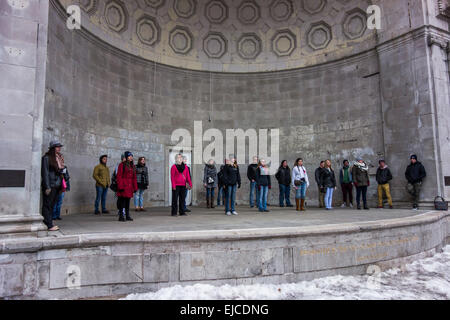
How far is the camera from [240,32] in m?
15.5

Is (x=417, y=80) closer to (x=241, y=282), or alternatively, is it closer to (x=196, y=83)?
(x=196, y=83)

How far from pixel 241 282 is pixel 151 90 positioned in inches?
411

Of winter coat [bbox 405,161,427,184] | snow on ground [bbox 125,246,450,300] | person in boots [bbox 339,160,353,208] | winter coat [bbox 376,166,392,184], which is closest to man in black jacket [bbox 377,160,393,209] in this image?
winter coat [bbox 376,166,392,184]

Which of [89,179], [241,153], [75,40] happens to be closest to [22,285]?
[89,179]

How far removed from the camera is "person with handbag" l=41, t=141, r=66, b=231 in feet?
18.8

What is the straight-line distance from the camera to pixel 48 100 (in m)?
9.24

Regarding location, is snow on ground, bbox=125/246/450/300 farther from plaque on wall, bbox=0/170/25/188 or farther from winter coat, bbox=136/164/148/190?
winter coat, bbox=136/164/148/190

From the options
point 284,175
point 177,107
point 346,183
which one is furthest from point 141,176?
point 346,183

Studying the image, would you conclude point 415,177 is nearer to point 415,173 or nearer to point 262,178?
point 415,173

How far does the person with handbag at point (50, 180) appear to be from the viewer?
5.72 m

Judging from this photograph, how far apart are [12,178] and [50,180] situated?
0.93 metres

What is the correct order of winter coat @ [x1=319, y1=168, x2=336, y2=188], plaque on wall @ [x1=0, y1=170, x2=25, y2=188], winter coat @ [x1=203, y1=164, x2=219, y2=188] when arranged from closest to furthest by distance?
plaque on wall @ [x1=0, y1=170, x2=25, y2=188], winter coat @ [x1=319, y1=168, x2=336, y2=188], winter coat @ [x1=203, y1=164, x2=219, y2=188]

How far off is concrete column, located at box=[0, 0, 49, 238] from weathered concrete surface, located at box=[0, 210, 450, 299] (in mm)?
651

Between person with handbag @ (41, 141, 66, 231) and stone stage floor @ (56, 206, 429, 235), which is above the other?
person with handbag @ (41, 141, 66, 231)
